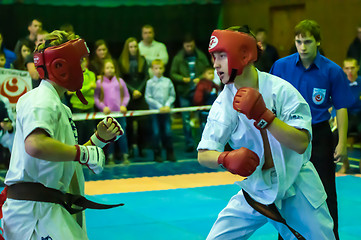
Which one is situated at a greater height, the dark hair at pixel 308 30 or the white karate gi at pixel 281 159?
the dark hair at pixel 308 30

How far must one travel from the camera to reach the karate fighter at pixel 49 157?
2932 millimetres

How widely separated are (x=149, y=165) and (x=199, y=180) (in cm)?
141

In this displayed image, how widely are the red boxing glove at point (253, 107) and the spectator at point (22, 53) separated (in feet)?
20.9

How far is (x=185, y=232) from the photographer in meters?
5.49

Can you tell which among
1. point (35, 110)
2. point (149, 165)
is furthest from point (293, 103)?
point (149, 165)

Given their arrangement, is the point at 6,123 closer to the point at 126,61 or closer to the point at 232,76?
the point at 126,61

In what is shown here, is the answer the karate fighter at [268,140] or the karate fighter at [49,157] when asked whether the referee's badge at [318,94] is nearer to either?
the karate fighter at [268,140]

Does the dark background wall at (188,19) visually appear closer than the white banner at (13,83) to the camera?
No

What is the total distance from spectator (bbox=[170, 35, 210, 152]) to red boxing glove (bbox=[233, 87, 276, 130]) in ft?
23.2

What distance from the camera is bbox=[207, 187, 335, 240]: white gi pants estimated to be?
3.31 metres

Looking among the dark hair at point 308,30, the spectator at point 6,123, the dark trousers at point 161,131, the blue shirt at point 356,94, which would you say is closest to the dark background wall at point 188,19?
the blue shirt at point 356,94

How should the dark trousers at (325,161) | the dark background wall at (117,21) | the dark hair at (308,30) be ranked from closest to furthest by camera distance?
1. the dark trousers at (325,161)
2. the dark hair at (308,30)
3. the dark background wall at (117,21)

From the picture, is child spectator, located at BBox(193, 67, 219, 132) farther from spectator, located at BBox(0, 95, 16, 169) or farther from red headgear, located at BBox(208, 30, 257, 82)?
red headgear, located at BBox(208, 30, 257, 82)

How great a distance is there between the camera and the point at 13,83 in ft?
27.5
